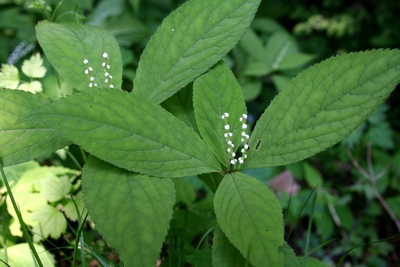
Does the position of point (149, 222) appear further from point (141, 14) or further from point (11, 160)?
point (141, 14)

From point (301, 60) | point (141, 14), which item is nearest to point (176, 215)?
point (301, 60)

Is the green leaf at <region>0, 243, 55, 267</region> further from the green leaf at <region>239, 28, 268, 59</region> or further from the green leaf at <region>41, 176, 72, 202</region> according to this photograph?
the green leaf at <region>239, 28, 268, 59</region>

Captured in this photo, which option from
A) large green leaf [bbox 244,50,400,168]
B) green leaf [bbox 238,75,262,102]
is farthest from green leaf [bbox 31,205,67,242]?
green leaf [bbox 238,75,262,102]

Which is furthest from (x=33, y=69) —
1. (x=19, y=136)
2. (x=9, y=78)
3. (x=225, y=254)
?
(x=225, y=254)

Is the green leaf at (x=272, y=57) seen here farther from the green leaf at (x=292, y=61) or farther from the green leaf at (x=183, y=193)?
the green leaf at (x=183, y=193)

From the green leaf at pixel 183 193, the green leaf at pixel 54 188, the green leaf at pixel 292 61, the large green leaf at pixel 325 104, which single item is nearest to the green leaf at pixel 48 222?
the green leaf at pixel 54 188
